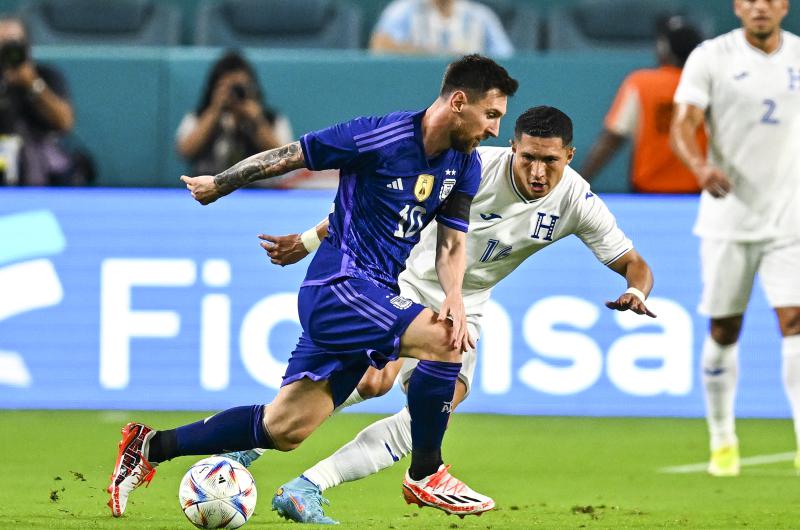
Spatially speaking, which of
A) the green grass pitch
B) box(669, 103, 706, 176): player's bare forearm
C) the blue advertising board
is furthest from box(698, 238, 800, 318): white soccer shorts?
the blue advertising board

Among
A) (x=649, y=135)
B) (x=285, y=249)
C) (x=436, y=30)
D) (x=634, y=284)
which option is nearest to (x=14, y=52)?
(x=436, y=30)

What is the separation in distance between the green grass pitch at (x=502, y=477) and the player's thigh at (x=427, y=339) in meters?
0.80

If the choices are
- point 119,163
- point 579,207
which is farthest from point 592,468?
point 119,163

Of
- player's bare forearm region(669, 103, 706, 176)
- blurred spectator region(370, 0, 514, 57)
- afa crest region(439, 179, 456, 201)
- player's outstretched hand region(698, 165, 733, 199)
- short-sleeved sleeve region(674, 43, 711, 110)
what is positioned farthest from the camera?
blurred spectator region(370, 0, 514, 57)

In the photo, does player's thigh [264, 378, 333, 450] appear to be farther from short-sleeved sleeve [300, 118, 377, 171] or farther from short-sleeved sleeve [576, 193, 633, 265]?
short-sleeved sleeve [576, 193, 633, 265]

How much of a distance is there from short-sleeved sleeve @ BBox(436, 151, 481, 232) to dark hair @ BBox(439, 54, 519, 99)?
339mm

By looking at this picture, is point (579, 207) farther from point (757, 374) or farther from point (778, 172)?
point (757, 374)

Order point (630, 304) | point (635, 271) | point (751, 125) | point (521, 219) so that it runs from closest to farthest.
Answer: point (630, 304), point (635, 271), point (521, 219), point (751, 125)

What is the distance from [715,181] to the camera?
24.8ft

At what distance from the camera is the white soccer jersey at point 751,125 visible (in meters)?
7.92

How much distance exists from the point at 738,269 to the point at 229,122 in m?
3.44

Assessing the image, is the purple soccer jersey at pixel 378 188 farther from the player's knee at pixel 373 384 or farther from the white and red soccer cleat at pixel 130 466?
the white and red soccer cleat at pixel 130 466

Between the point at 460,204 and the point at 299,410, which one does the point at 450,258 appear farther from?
the point at 299,410

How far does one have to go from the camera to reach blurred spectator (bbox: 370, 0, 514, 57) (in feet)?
34.8
